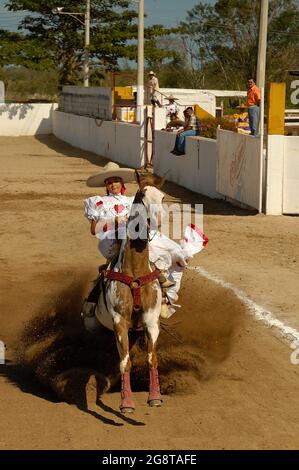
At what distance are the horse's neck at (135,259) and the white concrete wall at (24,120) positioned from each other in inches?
1919

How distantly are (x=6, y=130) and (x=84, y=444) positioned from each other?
5025 centimetres

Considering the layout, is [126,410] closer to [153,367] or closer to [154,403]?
[154,403]

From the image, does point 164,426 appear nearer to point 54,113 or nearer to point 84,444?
point 84,444

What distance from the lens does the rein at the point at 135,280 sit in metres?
7.47

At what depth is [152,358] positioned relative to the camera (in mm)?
7496

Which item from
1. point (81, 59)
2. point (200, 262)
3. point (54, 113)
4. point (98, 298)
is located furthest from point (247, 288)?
point (81, 59)

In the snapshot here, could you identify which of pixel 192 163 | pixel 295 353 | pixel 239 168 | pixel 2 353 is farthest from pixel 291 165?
pixel 2 353

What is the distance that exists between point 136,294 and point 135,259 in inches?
11.8

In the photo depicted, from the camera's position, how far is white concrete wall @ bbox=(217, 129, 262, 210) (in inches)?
741

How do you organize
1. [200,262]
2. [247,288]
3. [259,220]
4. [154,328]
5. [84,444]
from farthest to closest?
[259,220], [200,262], [247,288], [154,328], [84,444]

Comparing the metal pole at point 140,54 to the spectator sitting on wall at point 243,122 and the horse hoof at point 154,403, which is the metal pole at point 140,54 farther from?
the horse hoof at point 154,403

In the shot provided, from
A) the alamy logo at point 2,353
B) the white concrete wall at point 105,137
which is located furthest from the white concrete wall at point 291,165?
the white concrete wall at point 105,137

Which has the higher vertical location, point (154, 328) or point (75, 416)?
point (154, 328)

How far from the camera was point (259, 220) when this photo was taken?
18.2 metres
